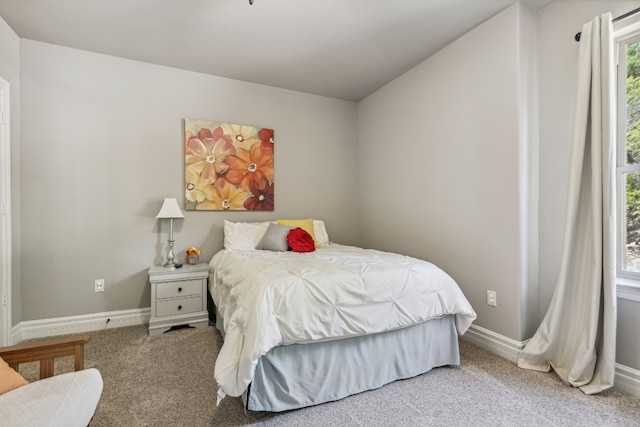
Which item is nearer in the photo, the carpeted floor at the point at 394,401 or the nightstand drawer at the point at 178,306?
the carpeted floor at the point at 394,401

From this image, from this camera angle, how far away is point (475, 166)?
2539mm

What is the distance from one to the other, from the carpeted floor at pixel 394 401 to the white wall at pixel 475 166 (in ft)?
1.69

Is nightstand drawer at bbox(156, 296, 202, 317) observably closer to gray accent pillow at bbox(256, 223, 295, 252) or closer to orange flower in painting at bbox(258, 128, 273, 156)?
gray accent pillow at bbox(256, 223, 295, 252)

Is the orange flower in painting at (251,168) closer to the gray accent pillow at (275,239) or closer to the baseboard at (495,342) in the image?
the gray accent pillow at (275,239)

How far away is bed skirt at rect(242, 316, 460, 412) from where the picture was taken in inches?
62.7

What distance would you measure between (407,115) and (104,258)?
3.35 meters

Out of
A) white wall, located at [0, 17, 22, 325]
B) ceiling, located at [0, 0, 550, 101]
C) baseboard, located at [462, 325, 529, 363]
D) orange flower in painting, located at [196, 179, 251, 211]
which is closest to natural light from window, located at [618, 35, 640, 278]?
ceiling, located at [0, 0, 550, 101]

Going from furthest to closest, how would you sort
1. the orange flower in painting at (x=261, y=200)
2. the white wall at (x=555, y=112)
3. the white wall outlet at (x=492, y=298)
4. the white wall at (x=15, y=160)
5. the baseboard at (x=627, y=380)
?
1. the orange flower in painting at (x=261, y=200)
2. the white wall at (x=15, y=160)
3. the white wall outlet at (x=492, y=298)
4. the white wall at (x=555, y=112)
5. the baseboard at (x=627, y=380)

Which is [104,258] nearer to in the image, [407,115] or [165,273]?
[165,273]

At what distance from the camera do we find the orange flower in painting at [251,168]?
3430 millimetres

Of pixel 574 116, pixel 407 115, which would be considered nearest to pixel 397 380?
pixel 574 116

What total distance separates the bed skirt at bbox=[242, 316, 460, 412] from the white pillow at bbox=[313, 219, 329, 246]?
1.65 m

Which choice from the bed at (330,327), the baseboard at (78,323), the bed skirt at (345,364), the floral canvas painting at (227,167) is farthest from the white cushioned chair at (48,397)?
the floral canvas painting at (227,167)

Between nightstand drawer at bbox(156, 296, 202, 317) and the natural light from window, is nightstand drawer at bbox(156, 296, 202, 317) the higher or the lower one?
the lower one
